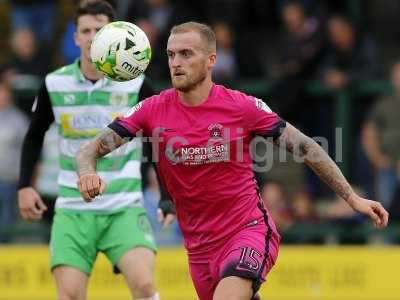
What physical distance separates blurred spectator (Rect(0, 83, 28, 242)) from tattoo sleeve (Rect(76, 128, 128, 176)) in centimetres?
643

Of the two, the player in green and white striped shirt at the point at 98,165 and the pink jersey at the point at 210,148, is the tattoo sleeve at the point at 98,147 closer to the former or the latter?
the pink jersey at the point at 210,148

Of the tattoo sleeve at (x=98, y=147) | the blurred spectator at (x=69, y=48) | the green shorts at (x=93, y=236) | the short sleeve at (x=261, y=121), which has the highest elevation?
the short sleeve at (x=261, y=121)

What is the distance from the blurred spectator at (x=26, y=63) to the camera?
14.4m

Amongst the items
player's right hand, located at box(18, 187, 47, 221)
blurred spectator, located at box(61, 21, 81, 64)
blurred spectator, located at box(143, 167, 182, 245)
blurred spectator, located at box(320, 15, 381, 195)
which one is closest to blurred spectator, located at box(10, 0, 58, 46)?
blurred spectator, located at box(61, 21, 81, 64)

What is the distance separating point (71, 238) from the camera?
8328 mm

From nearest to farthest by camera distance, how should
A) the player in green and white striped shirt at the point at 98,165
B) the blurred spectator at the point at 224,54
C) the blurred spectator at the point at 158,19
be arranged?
1. the player in green and white striped shirt at the point at 98,165
2. the blurred spectator at the point at 224,54
3. the blurred spectator at the point at 158,19

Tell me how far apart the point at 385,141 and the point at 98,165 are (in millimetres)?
5476

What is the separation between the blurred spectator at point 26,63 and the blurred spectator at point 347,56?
11.9 ft

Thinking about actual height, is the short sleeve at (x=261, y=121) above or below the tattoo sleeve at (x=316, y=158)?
above

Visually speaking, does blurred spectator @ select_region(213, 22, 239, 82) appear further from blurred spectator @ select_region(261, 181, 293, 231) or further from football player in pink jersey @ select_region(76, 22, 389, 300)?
football player in pink jersey @ select_region(76, 22, 389, 300)

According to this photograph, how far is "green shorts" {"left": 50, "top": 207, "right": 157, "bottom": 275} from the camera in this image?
8.26 m

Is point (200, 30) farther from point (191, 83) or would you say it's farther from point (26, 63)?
point (26, 63)

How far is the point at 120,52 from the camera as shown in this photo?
744cm

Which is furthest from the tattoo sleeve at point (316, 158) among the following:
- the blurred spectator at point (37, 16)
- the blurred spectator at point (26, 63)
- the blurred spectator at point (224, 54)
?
the blurred spectator at point (37, 16)
